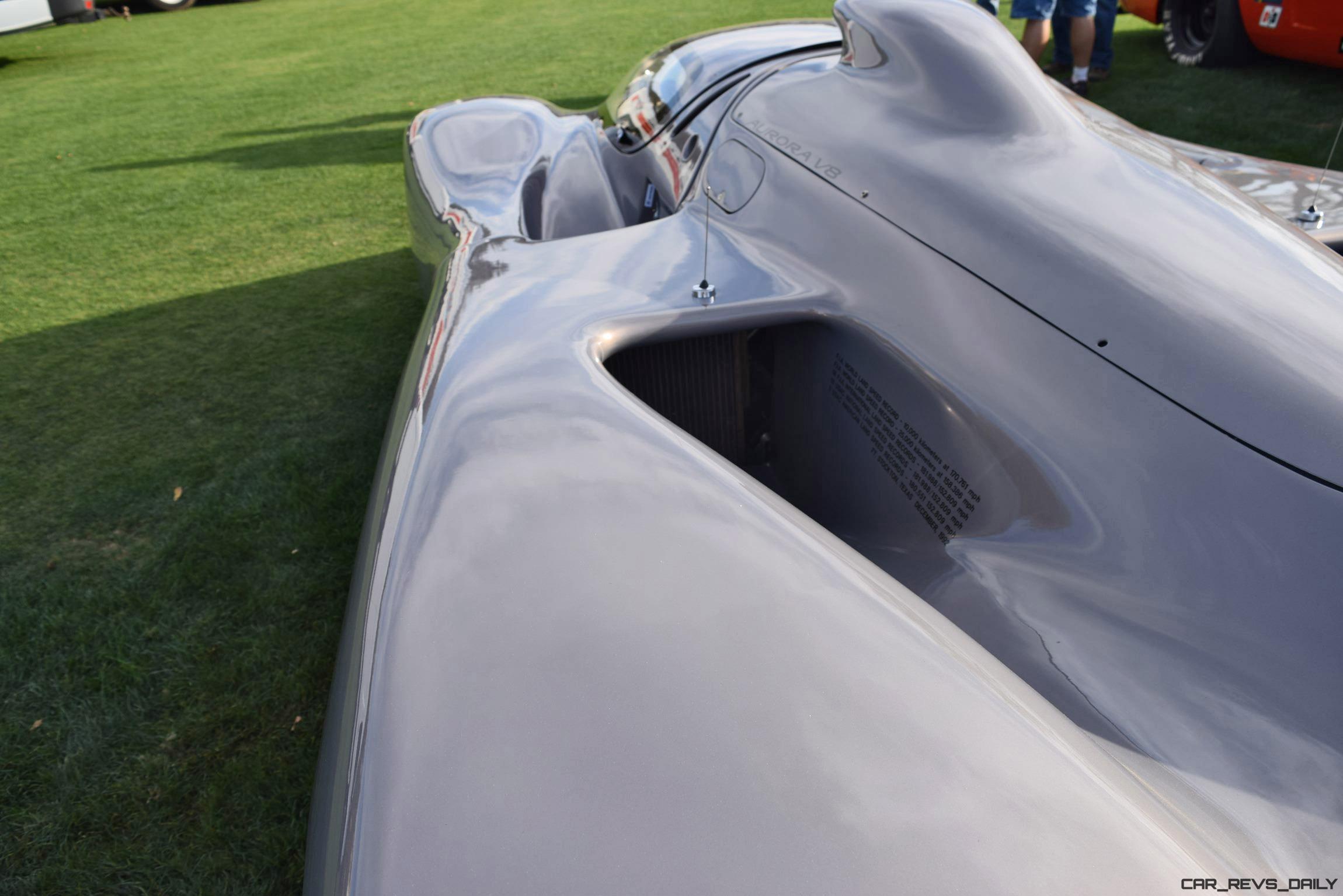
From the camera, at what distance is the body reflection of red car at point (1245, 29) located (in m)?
4.70

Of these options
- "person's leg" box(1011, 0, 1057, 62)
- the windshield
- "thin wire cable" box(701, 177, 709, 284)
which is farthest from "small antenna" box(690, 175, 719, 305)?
"person's leg" box(1011, 0, 1057, 62)

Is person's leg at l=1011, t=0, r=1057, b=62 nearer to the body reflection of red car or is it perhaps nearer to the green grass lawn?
the green grass lawn

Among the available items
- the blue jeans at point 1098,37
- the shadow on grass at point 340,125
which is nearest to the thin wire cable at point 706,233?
the shadow on grass at point 340,125

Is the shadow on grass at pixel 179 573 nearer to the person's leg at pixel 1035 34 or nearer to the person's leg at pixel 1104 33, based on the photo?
the person's leg at pixel 1035 34

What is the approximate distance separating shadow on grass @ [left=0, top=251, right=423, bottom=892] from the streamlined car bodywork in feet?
2.43

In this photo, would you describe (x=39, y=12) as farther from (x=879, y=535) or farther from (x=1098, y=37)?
(x=879, y=535)

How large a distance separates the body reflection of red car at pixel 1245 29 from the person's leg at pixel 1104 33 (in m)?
0.54

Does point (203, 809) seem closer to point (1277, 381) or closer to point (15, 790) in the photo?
point (15, 790)

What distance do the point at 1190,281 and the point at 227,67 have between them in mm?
8300

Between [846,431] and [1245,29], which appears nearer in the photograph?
[846,431]

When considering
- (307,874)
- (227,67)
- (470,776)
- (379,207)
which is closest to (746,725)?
(470,776)

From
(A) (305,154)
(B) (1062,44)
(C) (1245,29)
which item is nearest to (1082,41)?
(B) (1062,44)

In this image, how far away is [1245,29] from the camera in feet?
17.2

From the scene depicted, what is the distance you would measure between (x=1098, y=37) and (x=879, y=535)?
5.33m
